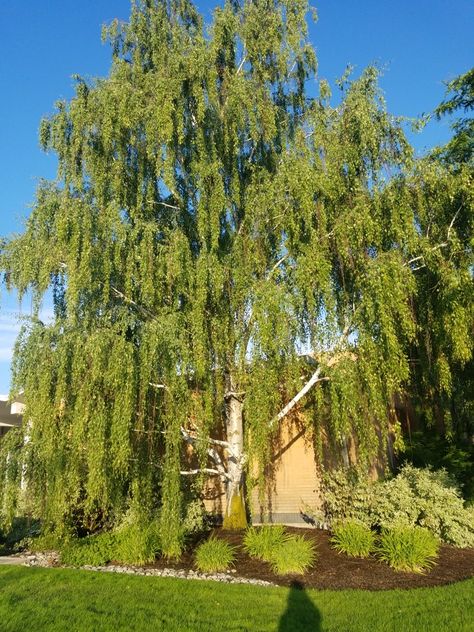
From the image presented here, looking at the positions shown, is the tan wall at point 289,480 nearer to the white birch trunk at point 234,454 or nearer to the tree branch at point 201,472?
the white birch trunk at point 234,454

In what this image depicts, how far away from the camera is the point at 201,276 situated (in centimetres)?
1041

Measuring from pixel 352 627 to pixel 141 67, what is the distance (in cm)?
1219

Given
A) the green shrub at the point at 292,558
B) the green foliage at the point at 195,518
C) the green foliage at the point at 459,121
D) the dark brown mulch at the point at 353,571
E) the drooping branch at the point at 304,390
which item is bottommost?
the dark brown mulch at the point at 353,571

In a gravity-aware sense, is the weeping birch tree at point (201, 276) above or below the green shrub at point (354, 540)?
above

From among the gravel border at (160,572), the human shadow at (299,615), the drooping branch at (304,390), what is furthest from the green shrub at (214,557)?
the drooping branch at (304,390)

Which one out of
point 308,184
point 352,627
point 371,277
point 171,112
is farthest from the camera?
point 171,112

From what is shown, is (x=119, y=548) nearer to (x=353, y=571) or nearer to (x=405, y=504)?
(x=353, y=571)

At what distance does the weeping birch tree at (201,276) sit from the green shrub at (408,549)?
4.88 ft

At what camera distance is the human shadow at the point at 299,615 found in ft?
20.8

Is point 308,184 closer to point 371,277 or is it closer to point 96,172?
point 371,277

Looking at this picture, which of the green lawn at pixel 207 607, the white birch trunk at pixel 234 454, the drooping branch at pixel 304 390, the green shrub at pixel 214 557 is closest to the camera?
the green lawn at pixel 207 607

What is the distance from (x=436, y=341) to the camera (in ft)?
35.6

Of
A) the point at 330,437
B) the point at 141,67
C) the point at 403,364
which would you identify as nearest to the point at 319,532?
the point at 330,437

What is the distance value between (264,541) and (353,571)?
1659 mm
